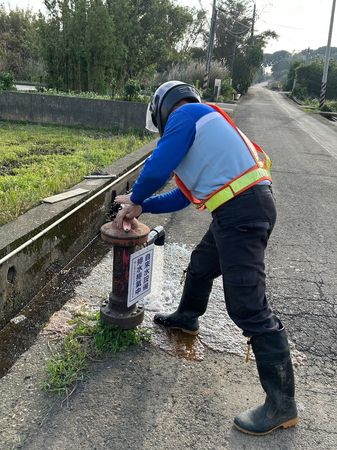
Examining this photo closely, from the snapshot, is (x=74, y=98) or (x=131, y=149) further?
(x=74, y=98)

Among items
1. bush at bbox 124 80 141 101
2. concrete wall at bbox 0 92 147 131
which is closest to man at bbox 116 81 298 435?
concrete wall at bbox 0 92 147 131

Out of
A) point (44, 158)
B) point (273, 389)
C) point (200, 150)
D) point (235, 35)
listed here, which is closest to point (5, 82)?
point (44, 158)

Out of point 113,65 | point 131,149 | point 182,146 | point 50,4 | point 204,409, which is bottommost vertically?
point 204,409

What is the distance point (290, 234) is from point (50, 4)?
11465mm

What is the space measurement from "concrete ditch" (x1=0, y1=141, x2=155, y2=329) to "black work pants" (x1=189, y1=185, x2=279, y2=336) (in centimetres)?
135

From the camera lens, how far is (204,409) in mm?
2277

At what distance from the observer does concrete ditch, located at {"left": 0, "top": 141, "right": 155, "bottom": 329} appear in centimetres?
293

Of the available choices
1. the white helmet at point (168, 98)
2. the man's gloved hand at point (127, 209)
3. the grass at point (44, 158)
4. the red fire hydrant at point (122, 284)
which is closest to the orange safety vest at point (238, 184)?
the white helmet at point (168, 98)

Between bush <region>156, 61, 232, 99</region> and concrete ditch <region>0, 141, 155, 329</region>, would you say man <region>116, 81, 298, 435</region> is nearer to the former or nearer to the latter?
concrete ditch <region>0, 141, 155, 329</region>

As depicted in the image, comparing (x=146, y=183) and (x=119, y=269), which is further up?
(x=146, y=183)

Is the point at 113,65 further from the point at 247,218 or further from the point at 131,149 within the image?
the point at 247,218

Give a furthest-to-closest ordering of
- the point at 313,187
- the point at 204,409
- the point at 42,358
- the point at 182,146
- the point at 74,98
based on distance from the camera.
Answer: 1. the point at 74,98
2. the point at 313,187
3. the point at 42,358
4. the point at 204,409
5. the point at 182,146

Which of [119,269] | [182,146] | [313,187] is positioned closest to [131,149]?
[313,187]

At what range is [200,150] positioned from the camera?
6.93 feet
